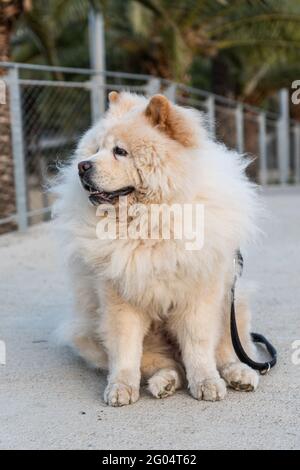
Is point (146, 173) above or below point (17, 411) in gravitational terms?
above

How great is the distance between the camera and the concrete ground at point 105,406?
3.06 meters

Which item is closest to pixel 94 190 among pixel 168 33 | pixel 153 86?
pixel 153 86

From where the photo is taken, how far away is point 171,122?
11.8 ft

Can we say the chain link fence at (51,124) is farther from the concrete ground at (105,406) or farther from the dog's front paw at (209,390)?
the dog's front paw at (209,390)

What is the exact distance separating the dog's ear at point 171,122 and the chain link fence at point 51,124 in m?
0.38

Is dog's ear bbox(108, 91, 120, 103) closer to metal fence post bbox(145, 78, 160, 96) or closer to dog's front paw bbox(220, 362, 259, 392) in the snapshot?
dog's front paw bbox(220, 362, 259, 392)

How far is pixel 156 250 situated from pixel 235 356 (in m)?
0.77

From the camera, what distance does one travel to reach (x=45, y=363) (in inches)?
165
